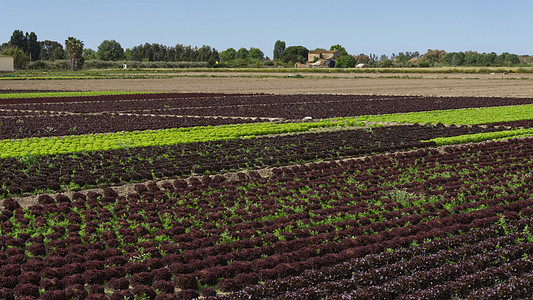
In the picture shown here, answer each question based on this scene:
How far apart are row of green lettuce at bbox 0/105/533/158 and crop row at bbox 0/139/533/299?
6.65 meters

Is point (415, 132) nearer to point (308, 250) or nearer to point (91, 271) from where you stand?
point (308, 250)

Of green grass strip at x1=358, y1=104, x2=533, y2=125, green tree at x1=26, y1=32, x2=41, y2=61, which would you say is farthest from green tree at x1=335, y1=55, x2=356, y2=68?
green grass strip at x1=358, y1=104, x2=533, y2=125

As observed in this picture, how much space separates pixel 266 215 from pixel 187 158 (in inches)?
271

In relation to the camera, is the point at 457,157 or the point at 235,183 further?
the point at 457,157

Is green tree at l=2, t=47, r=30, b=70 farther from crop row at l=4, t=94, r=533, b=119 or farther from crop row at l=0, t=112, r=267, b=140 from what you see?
crop row at l=0, t=112, r=267, b=140

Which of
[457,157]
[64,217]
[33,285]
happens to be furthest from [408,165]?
[33,285]

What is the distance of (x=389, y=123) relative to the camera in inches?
1131

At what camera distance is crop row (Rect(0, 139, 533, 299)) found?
8734 mm

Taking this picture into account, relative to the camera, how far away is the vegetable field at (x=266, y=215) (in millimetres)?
8555

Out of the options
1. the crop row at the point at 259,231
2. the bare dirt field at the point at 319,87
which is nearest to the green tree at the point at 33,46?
the bare dirt field at the point at 319,87

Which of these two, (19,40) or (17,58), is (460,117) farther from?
(19,40)

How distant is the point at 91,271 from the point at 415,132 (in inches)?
708

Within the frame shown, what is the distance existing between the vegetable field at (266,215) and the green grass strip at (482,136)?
0.34 ft

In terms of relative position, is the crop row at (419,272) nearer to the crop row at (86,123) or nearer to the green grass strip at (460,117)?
the crop row at (86,123)
